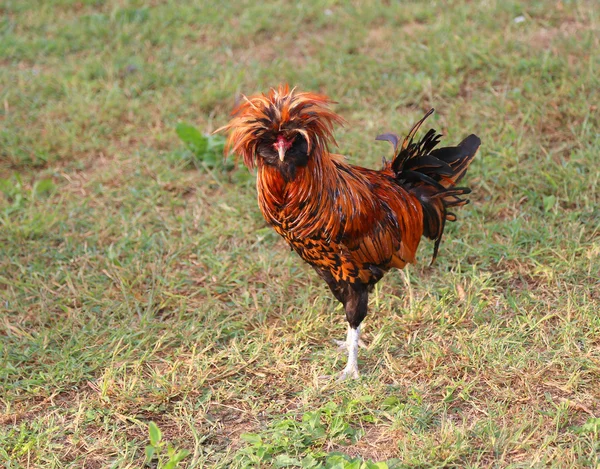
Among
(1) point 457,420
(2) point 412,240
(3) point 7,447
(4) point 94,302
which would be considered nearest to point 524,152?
(2) point 412,240

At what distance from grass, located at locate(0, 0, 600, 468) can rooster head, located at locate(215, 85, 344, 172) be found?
4.08ft

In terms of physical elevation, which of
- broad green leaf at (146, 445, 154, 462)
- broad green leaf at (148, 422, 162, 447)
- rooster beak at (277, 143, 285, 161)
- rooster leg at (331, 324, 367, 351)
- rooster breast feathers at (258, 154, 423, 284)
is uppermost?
rooster beak at (277, 143, 285, 161)

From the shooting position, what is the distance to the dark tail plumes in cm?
356

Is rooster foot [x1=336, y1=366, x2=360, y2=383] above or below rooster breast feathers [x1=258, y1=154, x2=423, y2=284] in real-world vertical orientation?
below

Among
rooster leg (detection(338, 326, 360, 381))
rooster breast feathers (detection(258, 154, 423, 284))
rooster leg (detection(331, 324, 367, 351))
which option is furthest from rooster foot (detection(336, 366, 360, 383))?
rooster breast feathers (detection(258, 154, 423, 284))

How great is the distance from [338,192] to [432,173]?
653 millimetres

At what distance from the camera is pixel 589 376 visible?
3.45 meters

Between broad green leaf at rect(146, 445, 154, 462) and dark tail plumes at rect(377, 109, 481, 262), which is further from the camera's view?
dark tail plumes at rect(377, 109, 481, 262)

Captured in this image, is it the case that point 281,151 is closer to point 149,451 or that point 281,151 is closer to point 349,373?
point 349,373

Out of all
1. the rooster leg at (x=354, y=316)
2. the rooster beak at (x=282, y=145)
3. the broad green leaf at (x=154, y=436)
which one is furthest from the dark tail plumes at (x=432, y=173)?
the broad green leaf at (x=154, y=436)

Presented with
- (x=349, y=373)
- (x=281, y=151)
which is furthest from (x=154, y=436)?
(x=281, y=151)

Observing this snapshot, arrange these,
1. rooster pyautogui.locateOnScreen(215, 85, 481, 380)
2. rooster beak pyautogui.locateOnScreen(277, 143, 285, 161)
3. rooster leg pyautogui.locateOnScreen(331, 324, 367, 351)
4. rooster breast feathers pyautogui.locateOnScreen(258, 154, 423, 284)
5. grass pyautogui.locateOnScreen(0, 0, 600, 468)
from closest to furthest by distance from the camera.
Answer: rooster beak pyautogui.locateOnScreen(277, 143, 285, 161) < rooster pyautogui.locateOnScreen(215, 85, 481, 380) < rooster breast feathers pyautogui.locateOnScreen(258, 154, 423, 284) < grass pyautogui.locateOnScreen(0, 0, 600, 468) < rooster leg pyautogui.locateOnScreen(331, 324, 367, 351)

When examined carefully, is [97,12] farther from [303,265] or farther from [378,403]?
[378,403]

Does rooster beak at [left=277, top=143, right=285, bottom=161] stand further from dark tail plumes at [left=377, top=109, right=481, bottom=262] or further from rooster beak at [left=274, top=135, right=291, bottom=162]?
dark tail plumes at [left=377, top=109, right=481, bottom=262]
